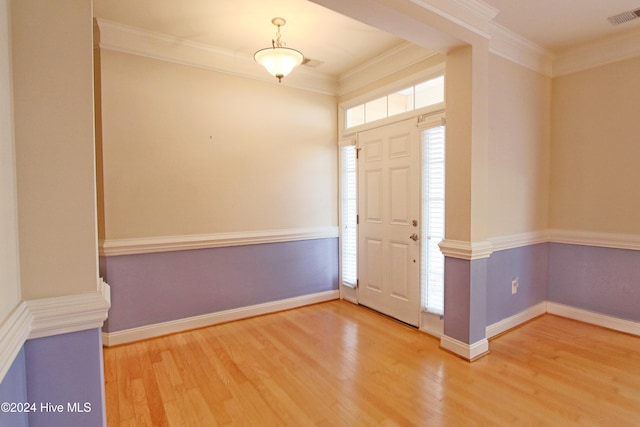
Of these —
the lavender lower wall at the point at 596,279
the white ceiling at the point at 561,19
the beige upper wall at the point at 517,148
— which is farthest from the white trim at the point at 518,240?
the white ceiling at the point at 561,19

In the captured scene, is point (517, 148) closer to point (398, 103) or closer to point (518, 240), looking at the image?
point (518, 240)

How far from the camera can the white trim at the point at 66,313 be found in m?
1.21

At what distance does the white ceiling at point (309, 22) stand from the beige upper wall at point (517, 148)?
15.0 inches

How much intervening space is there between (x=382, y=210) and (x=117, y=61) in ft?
9.30

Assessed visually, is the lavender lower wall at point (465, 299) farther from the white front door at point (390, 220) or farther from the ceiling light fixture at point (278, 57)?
the ceiling light fixture at point (278, 57)

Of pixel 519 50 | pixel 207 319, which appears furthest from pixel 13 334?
pixel 519 50

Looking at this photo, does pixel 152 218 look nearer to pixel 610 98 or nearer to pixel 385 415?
pixel 385 415

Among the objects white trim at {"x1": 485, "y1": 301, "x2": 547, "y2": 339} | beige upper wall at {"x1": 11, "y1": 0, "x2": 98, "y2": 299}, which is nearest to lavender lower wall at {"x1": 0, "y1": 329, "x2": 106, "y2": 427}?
beige upper wall at {"x1": 11, "y1": 0, "x2": 98, "y2": 299}

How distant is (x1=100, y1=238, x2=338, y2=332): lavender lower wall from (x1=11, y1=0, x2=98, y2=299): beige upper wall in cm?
187

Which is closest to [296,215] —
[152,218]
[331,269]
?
[331,269]

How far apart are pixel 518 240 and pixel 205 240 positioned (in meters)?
3.05

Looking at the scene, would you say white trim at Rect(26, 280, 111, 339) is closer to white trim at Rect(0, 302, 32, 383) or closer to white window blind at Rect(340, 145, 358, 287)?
white trim at Rect(0, 302, 32, 383)

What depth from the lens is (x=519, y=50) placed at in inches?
126

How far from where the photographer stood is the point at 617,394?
2.19 metres
